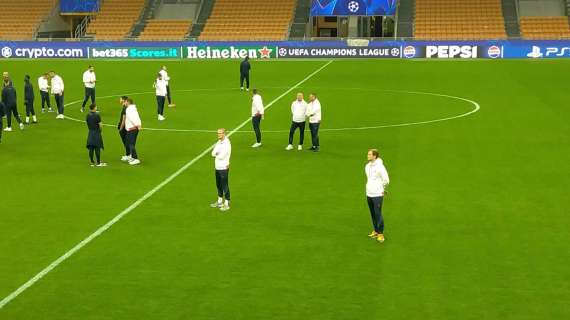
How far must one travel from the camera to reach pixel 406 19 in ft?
243

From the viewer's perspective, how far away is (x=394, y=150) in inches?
1056

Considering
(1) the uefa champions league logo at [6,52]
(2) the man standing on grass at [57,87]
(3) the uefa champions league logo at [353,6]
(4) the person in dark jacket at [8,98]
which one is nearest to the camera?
(4) the person in dark jacket at [8,98]

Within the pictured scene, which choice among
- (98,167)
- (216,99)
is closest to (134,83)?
(216,99)

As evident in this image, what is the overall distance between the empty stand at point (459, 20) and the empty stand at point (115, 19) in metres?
27.9

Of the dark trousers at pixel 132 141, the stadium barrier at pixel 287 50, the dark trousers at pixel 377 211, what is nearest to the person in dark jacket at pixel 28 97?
the dark trousers at pixel 132 141

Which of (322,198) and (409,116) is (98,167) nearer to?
(322,198)

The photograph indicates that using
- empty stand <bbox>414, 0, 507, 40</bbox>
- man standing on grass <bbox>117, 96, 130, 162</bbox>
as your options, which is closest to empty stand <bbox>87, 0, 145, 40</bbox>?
empty stand <bbox>414, 0, 507, 40</bbox>

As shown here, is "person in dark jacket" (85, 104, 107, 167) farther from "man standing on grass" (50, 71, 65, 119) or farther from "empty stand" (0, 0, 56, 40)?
"empty stand" (0, 0, 56, 40)

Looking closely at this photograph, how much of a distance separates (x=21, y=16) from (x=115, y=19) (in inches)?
379

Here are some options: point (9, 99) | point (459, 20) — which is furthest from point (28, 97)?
point (459, 20)

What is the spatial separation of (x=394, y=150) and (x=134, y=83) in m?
26.4

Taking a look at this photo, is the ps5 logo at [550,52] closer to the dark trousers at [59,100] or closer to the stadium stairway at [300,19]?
the stadium stairway at [300,19]

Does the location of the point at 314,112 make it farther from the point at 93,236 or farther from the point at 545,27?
the point at 545,27

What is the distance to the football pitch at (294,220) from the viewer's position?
1374cm
